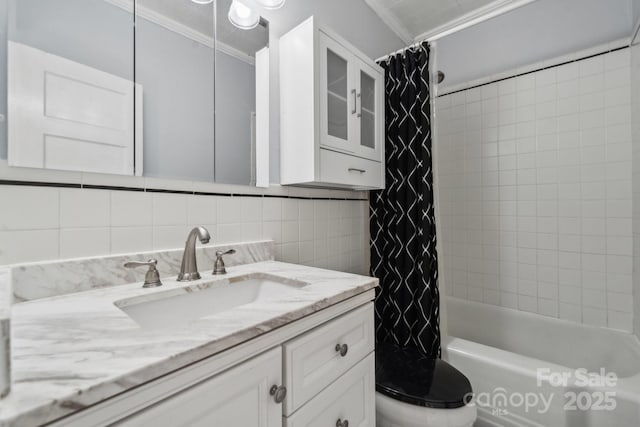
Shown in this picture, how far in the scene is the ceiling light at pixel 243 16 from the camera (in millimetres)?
1124

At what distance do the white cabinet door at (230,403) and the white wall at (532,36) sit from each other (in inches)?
95.3

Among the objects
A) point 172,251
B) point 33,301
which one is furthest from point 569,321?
point 33,301

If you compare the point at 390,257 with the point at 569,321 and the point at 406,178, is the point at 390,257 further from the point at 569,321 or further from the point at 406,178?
the point at 569,321

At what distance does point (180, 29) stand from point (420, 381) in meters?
1.59

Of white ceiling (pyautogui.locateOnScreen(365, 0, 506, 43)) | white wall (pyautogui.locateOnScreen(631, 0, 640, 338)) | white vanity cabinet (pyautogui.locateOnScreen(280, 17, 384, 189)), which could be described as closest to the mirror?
white vanity cabinet (pyautogui.locateOnScreen(280, 17, 384, 189))

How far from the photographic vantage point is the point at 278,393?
553mm

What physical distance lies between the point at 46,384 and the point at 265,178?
0.97m

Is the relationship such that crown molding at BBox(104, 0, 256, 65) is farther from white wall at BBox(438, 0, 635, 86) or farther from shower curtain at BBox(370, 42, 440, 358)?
white wall at BBox(438, 0, 635, 86)

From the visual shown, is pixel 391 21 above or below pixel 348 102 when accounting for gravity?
above

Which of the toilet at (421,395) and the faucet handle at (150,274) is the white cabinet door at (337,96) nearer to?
the faucet handle at (150,274)

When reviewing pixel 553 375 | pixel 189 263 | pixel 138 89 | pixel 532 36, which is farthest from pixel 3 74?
pixel 532 36

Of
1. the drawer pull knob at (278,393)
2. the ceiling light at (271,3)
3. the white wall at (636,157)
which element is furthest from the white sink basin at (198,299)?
the white wall at (636,157)

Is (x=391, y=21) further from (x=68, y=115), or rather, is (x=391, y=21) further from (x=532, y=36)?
(x=68, y=115)

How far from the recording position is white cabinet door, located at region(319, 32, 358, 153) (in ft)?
3.88
